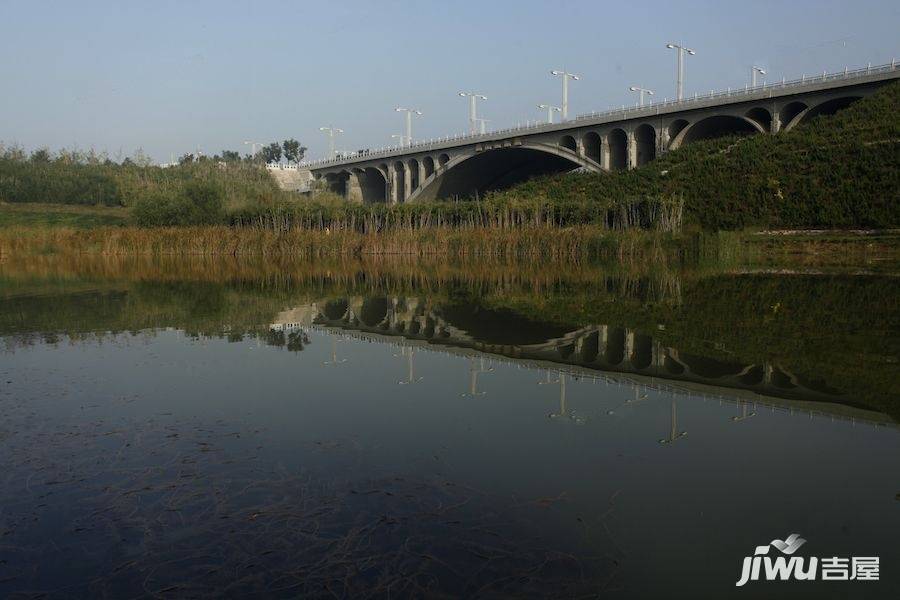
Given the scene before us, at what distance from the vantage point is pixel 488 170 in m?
67.8

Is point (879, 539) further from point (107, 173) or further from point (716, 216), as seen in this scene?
point (107, 173)

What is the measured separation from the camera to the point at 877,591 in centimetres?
329

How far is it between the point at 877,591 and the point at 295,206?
3864 cm

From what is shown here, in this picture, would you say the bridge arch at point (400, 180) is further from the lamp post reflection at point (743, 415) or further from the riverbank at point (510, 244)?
Answer: the lamp post reflection at point (743, 415)

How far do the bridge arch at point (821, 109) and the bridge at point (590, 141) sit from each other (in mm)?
52

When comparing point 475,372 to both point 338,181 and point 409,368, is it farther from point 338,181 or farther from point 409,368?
point 338,181

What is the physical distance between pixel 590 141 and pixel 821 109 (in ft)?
48.7

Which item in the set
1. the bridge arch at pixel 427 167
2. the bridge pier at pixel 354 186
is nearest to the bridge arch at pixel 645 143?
the bridge arch at pixel 427 167

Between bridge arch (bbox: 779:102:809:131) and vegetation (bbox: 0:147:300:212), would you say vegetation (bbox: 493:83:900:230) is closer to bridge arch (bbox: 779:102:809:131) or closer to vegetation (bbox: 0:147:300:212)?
bridge arch (bbox: 779:102:809:131)

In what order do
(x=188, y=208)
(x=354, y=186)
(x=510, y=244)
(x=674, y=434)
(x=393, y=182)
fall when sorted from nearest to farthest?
(x=674, y=434) → (x=510, y=244) → (x=188, y=208) → (x=393, y=182) → (x=354, y=186)

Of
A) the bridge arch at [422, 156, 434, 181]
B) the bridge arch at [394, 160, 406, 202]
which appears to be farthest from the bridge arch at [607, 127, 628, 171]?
the bridge arch at [394, 160, 406, 202]

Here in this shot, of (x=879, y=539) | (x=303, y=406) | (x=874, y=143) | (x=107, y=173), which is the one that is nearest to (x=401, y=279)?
(x=303, y=406)

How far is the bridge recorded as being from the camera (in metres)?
41.5

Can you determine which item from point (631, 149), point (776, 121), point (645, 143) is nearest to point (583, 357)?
point (776, 121)
